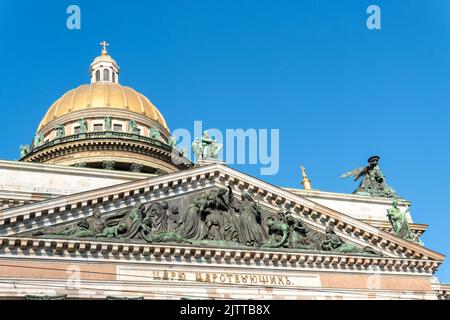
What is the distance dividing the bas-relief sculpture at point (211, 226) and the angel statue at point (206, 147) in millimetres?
2805

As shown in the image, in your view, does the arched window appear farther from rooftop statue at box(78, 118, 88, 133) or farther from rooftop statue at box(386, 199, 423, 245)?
rooftop statue at box(386, 199, 423, 245)

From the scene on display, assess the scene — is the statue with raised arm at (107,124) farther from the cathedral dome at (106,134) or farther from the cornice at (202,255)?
the cornice at (202,255)

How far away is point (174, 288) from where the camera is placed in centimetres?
2914

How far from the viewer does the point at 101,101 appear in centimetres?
5547

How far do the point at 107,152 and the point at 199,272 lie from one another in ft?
77.4

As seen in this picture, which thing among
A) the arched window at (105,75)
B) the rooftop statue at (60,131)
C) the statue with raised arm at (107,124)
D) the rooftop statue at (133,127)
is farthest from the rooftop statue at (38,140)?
the arched window at (105,75)

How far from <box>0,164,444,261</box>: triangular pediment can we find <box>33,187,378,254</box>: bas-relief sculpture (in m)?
0.11

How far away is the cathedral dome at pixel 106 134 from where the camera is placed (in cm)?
5116

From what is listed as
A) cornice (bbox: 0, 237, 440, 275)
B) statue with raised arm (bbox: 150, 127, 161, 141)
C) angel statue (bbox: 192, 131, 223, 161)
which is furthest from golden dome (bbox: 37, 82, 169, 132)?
cornice (bbox: 0, 237, 440, 275)

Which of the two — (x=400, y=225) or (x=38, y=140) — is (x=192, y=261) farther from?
(x=38, y=140)

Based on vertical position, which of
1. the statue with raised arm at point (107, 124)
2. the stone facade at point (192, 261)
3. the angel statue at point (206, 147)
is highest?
the statue with raised arm at point (107, 124)

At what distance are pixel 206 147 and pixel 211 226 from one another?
5097 millimetres

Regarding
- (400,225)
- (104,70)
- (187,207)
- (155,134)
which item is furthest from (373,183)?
(104,70)
